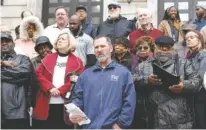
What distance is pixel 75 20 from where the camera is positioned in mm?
8836

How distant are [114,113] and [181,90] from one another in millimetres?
1035

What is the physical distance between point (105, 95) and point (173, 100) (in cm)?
101

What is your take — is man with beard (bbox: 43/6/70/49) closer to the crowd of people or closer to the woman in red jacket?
the crowd of people

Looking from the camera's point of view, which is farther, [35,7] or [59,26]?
[35,7]

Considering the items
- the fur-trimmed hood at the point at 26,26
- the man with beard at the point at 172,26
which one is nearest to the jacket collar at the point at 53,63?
the fur-trimmed hood at the point at 26,26

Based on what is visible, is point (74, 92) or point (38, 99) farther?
point (38, 99)

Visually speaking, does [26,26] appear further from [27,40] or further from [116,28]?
[116,28]

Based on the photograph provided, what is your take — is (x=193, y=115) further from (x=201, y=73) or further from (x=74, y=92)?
(x=74, y=92)

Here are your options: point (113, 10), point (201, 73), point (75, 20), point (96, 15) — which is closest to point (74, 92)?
point (201, 73)

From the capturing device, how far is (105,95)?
6316 mm

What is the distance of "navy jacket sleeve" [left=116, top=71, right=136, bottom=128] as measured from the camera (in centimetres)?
618

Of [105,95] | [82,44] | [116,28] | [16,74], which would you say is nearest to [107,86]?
Result: [105,95]

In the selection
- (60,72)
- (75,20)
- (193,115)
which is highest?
(75,20)

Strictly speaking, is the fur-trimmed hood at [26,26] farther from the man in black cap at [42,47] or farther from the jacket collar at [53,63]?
the jacket collar at [53,63]
